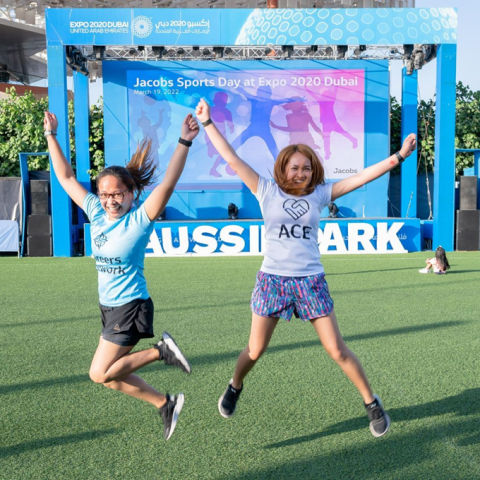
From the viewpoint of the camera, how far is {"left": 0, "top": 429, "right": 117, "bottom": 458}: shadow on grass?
3.33 m

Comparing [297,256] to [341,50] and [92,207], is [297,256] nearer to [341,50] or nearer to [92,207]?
[92,207]

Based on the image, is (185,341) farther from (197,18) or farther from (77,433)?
(197,18)

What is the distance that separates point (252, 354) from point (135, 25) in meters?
12.1

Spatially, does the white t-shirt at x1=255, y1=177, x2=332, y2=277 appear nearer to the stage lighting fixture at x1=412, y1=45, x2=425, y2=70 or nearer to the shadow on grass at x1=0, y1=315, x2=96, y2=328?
the shadow on grass at x1=0, y1=315, x2=96, y2=328

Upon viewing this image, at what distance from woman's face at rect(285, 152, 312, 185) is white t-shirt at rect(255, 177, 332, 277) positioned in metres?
0.10

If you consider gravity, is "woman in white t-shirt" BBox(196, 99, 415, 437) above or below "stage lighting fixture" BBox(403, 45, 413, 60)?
below

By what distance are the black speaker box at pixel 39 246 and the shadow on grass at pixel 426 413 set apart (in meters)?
11.6

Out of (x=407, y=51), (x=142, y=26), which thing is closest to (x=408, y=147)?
(x=142, y=26)

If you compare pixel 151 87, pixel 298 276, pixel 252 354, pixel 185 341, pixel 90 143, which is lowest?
pixel 185 341

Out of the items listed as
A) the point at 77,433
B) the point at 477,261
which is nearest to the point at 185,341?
the point at 77,433

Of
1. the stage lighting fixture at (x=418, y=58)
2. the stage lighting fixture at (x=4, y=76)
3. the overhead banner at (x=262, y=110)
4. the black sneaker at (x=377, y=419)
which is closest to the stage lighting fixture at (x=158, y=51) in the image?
the overhead banner at (x=262, y=110)

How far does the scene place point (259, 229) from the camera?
46.1 ft

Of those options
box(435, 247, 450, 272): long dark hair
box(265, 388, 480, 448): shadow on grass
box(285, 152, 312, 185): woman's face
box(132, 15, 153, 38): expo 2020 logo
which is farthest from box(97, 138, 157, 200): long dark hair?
box(132, 15, 153, 38): expo 2020 logo

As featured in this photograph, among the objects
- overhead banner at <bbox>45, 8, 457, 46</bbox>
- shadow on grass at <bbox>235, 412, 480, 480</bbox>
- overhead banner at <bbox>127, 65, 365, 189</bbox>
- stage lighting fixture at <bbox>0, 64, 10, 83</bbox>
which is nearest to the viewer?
shadow on grass at <bbox>235, 412, 480, 480</bbox>
